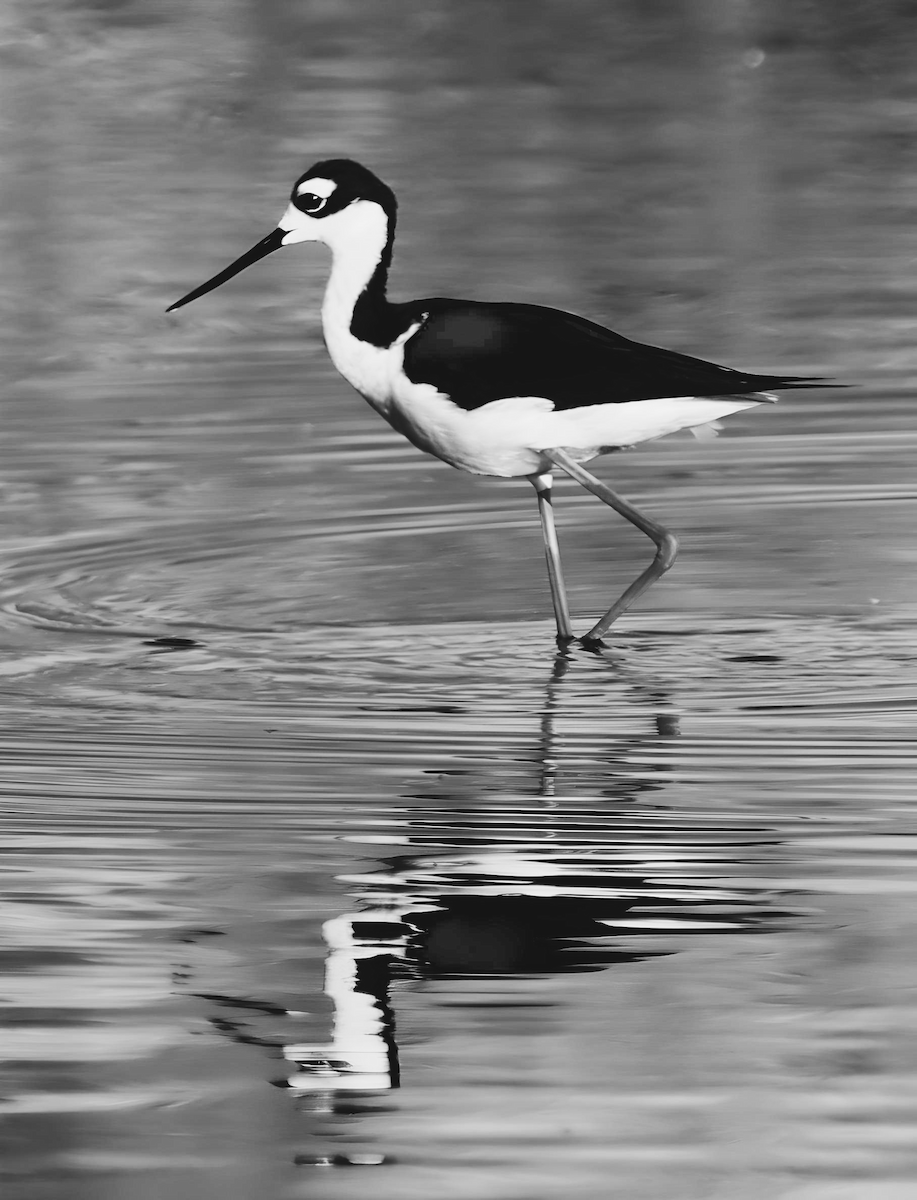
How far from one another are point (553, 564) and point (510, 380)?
745mm

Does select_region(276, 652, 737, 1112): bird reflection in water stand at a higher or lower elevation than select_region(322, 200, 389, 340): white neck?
lower

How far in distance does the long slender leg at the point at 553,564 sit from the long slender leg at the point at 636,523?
0.27 ft

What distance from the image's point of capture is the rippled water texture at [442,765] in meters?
4.72

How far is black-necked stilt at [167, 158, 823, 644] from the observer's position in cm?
838

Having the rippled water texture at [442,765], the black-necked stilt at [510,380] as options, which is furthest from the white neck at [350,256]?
the rippled water texture at [442,765]

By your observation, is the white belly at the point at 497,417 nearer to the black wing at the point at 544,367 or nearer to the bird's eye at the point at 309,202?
the black wing at the point at 544,367

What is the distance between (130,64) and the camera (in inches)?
1212

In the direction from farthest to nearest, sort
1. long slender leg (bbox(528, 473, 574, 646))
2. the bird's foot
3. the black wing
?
1. long slender leg (bbox(528, 473, 574, 646))
2. the bird's foot
3. the black wing

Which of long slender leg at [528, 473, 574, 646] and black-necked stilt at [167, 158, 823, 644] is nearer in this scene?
black-necked stilt at [167, 158, 823, 644]

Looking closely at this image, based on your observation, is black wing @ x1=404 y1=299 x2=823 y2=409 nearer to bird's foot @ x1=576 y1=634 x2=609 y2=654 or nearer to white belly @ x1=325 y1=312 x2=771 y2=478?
white belly @ x1=325 y1=312 x2=771 y2=478

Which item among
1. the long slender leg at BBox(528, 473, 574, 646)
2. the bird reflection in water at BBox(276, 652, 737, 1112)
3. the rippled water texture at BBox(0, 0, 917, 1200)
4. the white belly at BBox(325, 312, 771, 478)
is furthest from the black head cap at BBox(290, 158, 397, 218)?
the bird reflection in water at BBox(276, 652, 737, 1112)

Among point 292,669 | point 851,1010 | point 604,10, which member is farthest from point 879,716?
point 604,10

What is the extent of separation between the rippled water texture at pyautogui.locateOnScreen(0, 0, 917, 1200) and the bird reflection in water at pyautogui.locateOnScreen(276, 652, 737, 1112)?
0.04ft

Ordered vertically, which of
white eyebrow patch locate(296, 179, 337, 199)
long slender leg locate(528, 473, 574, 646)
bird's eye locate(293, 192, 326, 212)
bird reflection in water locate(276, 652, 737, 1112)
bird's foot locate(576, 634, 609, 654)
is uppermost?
white eyebrow patch locate(296, 179, 337, 199)
